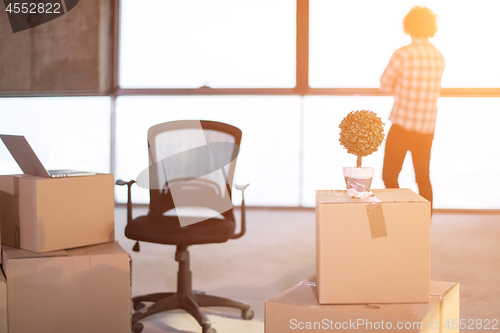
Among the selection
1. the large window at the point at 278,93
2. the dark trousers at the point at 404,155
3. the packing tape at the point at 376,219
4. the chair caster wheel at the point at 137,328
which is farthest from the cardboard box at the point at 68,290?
the large window at the point at 278,93

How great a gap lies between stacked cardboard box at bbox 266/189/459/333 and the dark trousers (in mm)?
1426

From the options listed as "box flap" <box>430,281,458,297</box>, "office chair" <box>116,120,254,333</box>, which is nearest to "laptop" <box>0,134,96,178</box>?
"office chair" <box>116,120,254,333</box>

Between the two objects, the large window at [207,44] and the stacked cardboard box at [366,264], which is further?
the large window at [207,44]

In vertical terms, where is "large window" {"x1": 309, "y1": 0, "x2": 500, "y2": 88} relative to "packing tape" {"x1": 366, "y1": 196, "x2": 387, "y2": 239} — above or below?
above

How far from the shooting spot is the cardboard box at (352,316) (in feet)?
3.71

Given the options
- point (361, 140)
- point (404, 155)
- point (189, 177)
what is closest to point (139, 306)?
point (189, 177)

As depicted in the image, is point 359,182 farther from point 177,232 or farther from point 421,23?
point 421,23

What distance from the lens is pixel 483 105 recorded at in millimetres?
4516

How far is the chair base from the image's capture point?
1.95m

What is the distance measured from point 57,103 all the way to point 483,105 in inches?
163

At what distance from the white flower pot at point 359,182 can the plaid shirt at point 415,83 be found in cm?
152

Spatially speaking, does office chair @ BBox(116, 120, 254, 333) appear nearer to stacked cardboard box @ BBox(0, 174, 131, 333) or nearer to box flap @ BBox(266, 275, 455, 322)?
stacked cardboard box @ BBox(0, 174, 131, 333)

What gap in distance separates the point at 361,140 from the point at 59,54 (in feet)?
13.1

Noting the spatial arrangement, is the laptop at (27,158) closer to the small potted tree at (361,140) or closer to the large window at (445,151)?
the small potted tree at (361,140)
